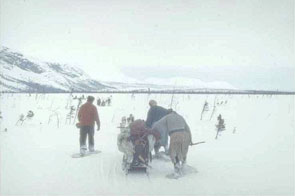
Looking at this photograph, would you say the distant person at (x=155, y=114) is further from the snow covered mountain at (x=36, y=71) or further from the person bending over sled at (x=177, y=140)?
the snow covered mountain at (x=36, y=71)

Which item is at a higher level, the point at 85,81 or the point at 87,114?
the point at 85,81

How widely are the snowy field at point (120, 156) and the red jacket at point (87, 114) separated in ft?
1.51

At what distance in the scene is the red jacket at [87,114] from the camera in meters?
5.86

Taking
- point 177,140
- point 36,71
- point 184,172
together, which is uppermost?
point 36,71

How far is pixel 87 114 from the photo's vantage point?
5.86 metres

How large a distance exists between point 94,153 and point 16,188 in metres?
1.20

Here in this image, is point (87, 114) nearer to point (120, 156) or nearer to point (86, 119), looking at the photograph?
point (86, 119)

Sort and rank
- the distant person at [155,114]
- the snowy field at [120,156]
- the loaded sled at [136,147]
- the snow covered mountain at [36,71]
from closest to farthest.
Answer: the snowy field at [120,156] < the loaded sled at [136,147] < the distant person at [155,114] < the snow covered mountain at [36,71]

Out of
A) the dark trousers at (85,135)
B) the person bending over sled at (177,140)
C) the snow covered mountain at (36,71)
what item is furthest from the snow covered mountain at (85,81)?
the person bending over sled at (177,140)

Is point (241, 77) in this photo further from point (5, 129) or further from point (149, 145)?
point (5, 129)

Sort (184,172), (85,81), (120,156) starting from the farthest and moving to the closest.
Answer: (85,81)
(120,156)
(184,172)

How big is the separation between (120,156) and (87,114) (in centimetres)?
73

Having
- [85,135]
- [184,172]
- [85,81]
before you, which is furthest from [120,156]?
[85,81]

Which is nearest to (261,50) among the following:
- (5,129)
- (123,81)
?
(123,81)
